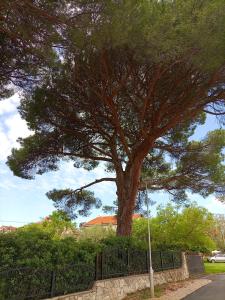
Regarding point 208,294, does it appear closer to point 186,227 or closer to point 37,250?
point 37,250

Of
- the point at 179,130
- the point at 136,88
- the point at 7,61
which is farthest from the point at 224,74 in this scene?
the point at 7,61

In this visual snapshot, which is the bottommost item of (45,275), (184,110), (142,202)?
(45,275)

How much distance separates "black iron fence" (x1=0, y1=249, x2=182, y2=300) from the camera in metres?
9.10

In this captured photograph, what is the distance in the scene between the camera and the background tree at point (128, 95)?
11.5 m

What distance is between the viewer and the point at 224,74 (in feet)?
46.3

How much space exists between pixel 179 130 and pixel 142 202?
497 centimetres

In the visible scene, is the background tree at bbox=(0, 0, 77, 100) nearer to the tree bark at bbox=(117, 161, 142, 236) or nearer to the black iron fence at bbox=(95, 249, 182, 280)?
the tree bark at bbox=(117, 161, 142, 236)

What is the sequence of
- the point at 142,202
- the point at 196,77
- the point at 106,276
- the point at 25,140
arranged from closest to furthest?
the point at 106,276, the point at 196,77, the point at 25,140, the point at 142,202

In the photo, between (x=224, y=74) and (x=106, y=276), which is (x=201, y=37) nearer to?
(x=224, y=74)

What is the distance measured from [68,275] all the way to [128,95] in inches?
306

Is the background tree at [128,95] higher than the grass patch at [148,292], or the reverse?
the background tree at [128,95]

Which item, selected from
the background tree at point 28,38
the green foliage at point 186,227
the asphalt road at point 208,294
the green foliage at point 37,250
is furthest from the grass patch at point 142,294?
the green foliage at point 186,227

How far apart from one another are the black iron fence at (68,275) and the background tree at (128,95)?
5.28 ft

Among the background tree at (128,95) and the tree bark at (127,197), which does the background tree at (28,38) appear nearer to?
the background tree at (128,95)
